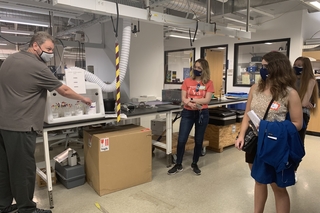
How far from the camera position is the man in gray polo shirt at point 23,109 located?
191cm

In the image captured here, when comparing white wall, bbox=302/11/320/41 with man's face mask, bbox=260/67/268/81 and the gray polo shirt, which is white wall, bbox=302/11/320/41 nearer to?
man's face mask, bbox=260/67/268/81

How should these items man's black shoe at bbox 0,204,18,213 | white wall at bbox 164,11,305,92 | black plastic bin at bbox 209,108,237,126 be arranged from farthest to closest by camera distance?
white wall at bbox 164,11,305,92, black plastic bin at bbox 209,108,237,126, man's black shoe at bbox 0,204,18,213

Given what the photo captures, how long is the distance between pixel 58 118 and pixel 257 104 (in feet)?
6.01

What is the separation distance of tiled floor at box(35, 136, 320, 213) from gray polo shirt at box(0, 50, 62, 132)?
3.19 ft

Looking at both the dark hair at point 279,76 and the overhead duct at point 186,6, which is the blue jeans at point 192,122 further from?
the overhead duct at point 186,6

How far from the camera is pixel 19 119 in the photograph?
1.92m

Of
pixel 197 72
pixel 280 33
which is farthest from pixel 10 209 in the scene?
pixel 280 33

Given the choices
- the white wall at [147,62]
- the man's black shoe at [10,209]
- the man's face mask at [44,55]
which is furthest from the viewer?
the white wall at [147,62]

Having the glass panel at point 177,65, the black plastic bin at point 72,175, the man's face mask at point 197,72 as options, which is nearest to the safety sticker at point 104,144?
the black plastic bin at point 72,175

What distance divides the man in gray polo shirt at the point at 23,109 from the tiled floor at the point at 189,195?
1.67 feet

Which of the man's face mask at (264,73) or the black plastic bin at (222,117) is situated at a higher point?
the man's face mask at (264,73)

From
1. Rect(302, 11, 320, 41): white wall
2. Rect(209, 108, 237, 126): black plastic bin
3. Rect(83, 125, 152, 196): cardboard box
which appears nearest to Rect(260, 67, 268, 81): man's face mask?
Rect(83, 125, 152, 196): cardboard box

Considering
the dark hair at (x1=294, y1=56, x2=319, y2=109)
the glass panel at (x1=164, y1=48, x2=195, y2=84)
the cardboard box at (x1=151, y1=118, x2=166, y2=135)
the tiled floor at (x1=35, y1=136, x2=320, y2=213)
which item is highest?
the glass panel at (x1=164, y1=48, x2=195, y2=84)

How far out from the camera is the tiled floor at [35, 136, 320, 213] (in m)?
2.32
